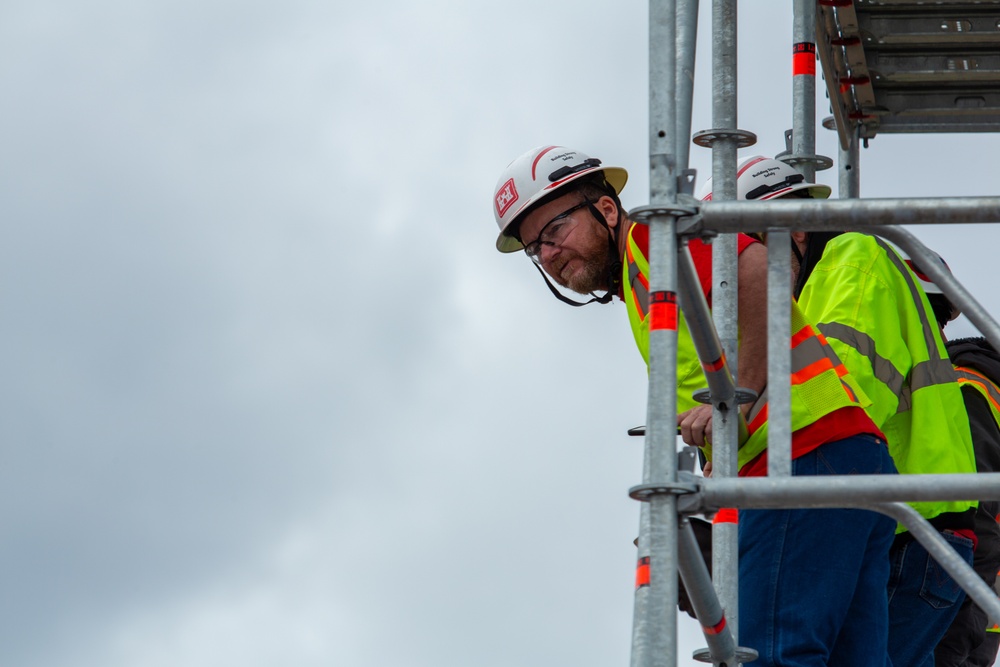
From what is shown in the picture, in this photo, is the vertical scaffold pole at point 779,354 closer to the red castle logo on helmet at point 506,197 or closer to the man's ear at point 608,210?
the man's ear at point 608,210

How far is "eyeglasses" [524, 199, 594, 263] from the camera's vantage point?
660cm

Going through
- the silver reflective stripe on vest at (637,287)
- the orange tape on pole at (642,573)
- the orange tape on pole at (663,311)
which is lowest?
the orange tape on pole at (642,573)

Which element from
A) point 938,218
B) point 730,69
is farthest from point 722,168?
point 938,218

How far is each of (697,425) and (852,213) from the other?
1.51 metres

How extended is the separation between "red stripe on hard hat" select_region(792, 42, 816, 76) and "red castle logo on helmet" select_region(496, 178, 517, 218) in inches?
57.8

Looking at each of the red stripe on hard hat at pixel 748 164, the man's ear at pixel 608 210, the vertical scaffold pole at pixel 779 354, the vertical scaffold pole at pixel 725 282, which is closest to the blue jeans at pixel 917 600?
the vertical scaffold pole at pixel 725 282

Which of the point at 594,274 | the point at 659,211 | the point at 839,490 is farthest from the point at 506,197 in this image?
the point at 839,490

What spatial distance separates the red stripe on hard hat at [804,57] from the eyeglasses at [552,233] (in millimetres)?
1361

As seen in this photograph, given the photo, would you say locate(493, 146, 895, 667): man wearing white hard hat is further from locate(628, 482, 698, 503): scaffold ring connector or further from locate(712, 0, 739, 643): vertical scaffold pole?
locate(628, 482, 698, 503): scaffold ring connector

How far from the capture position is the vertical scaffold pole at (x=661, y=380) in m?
3.80

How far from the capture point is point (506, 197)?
23.0ft

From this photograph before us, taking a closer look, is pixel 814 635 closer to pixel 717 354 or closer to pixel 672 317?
pixel 717 354

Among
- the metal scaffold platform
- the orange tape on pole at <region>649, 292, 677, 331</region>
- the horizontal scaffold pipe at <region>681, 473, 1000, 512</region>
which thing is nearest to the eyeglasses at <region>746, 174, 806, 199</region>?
the metal scaffold platform

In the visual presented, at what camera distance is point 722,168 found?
587cm
